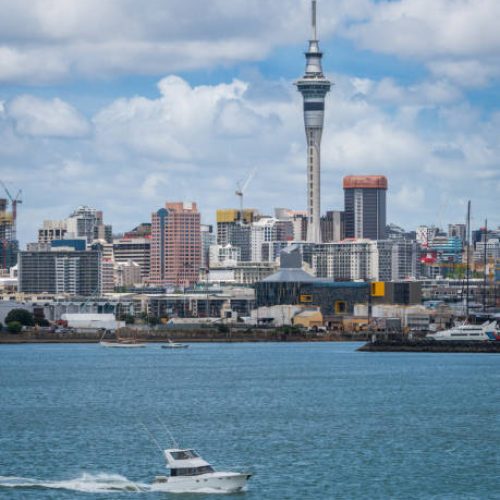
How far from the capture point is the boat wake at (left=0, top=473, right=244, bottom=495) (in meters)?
52.2

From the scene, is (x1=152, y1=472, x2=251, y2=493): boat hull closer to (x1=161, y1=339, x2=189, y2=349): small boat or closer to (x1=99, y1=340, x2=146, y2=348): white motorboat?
(x1=161, y1=339, x2=189, y2=349): small boat

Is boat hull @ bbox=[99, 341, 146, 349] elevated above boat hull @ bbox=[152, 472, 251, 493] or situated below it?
above

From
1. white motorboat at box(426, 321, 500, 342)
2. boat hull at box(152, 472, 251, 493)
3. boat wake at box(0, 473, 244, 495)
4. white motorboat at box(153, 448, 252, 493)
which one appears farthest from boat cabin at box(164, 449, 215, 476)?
white motorboat at box(426, 321, 500, 342)

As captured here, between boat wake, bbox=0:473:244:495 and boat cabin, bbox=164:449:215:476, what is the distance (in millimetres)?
679

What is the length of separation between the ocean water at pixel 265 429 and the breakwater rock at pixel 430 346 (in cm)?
2836

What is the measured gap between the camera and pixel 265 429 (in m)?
67.9

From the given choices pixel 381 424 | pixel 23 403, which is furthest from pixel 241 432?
pixel 23 403

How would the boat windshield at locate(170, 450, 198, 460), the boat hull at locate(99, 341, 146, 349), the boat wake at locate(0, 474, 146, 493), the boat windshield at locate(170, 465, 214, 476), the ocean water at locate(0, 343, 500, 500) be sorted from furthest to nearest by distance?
1. the boat hull at locate(99, 341, 146, 349)
2. the ocean water at locate(0, 343, 500, 500)
3. the boat windshield at locate(170, 450, 198, 460)
4. the boat wake at locate(0, 474, 146, 493)
5. the boat windshield at locate(170, 465, 214, 476)

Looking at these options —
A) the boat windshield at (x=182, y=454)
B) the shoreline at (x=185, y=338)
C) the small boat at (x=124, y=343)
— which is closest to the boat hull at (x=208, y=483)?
the boat windshield at (x=182, y=454)

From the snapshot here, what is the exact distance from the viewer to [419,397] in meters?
86.1

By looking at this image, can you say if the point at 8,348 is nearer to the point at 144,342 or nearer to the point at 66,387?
the point at 144,342

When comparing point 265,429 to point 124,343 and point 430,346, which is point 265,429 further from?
point 124,343

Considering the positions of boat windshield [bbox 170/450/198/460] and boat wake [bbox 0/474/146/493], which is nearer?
boat wake [bbox 0/474/146/493]

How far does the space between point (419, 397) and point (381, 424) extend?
627 inches
